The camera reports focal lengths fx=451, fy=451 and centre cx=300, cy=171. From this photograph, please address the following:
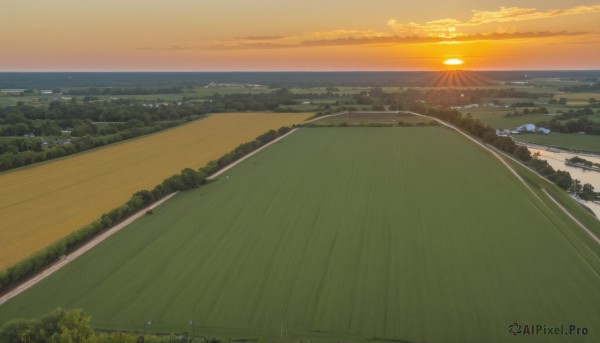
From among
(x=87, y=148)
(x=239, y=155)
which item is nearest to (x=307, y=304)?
(x=239, y=155)

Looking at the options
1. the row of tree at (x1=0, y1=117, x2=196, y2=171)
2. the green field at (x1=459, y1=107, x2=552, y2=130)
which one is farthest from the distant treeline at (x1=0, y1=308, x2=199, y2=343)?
the green field at (x1=459, y1=107, x2=552, y2=130)

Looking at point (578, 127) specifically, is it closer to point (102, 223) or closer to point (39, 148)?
point (102, 223)

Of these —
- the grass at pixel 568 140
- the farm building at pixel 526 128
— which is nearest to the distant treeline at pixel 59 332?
the grass at pixel 568 140

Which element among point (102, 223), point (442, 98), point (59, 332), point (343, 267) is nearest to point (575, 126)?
point (442, 98)

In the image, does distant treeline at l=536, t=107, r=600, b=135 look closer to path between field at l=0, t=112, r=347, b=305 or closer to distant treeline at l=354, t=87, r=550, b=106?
distant treeline at l=354, t=87, r=550, b=106

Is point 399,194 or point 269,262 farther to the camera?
point 399,194

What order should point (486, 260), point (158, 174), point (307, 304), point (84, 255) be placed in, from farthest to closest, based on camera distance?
point (158, 174) → point (84, 255) → point (486, 260) → point (307, 304)

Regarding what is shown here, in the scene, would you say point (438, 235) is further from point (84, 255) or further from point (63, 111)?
point (63, 111)
